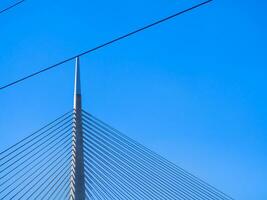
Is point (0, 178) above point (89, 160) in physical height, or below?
below

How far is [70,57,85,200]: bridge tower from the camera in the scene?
11102mm

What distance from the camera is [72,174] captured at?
37.5ft

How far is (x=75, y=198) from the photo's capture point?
10867mm

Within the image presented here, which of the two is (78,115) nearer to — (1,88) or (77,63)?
(77,63)

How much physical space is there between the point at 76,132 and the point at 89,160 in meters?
1.02

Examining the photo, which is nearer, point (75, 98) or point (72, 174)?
point (72, 174)

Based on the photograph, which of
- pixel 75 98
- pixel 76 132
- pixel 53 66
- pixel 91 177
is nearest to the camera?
pixel 53 66

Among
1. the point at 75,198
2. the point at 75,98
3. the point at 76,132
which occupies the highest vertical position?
the point at 75,98

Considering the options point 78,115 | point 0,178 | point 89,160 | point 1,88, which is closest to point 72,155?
point 89,160

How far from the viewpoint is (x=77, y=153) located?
11852 millimetres

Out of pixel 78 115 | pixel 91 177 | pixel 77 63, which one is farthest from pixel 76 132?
pixel 77 63

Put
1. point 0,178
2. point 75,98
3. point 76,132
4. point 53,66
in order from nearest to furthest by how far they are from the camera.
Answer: point 53,66 < point 0,178 < point 76,132 < point 75,98

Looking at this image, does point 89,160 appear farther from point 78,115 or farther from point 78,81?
point 78,81

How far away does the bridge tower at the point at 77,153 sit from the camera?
36.4 ft
